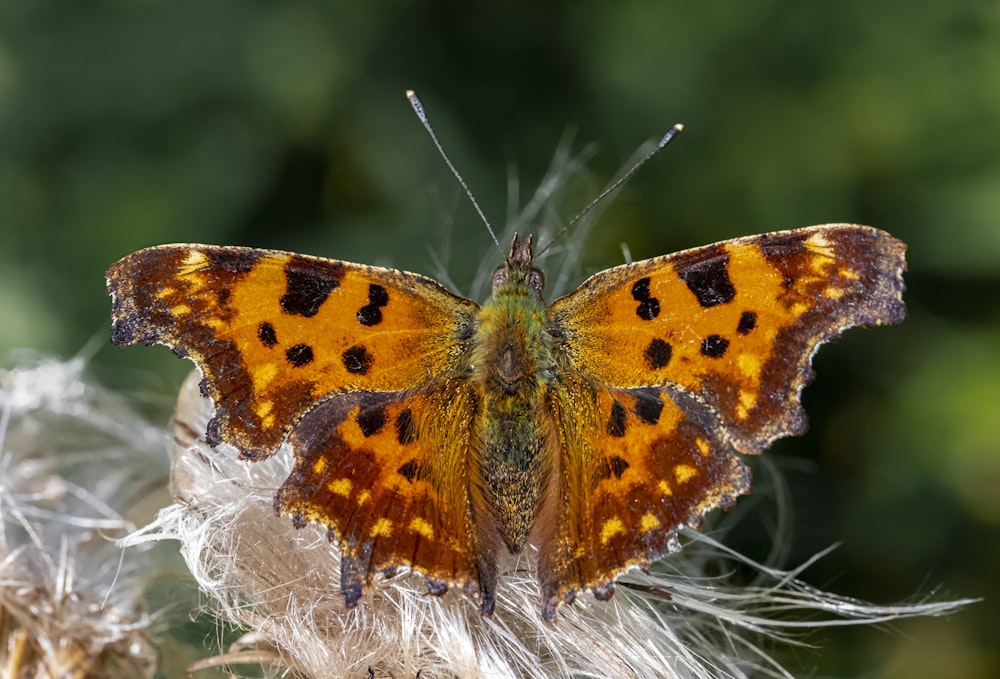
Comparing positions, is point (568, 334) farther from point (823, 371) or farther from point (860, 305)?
point (823, 371)

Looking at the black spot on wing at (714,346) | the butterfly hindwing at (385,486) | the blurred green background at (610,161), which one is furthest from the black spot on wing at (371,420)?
the blurred green background at (610,161)

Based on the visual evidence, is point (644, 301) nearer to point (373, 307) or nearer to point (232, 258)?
point (373, 307)

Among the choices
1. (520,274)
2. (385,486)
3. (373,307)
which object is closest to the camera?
(385,486)

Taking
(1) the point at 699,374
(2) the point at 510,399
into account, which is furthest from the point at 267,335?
(1) the point at 699,374

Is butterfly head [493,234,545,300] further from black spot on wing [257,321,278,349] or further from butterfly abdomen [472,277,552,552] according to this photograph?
black spot on wing [257,321,278,349]

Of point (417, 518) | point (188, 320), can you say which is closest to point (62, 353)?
point (188, 320)
